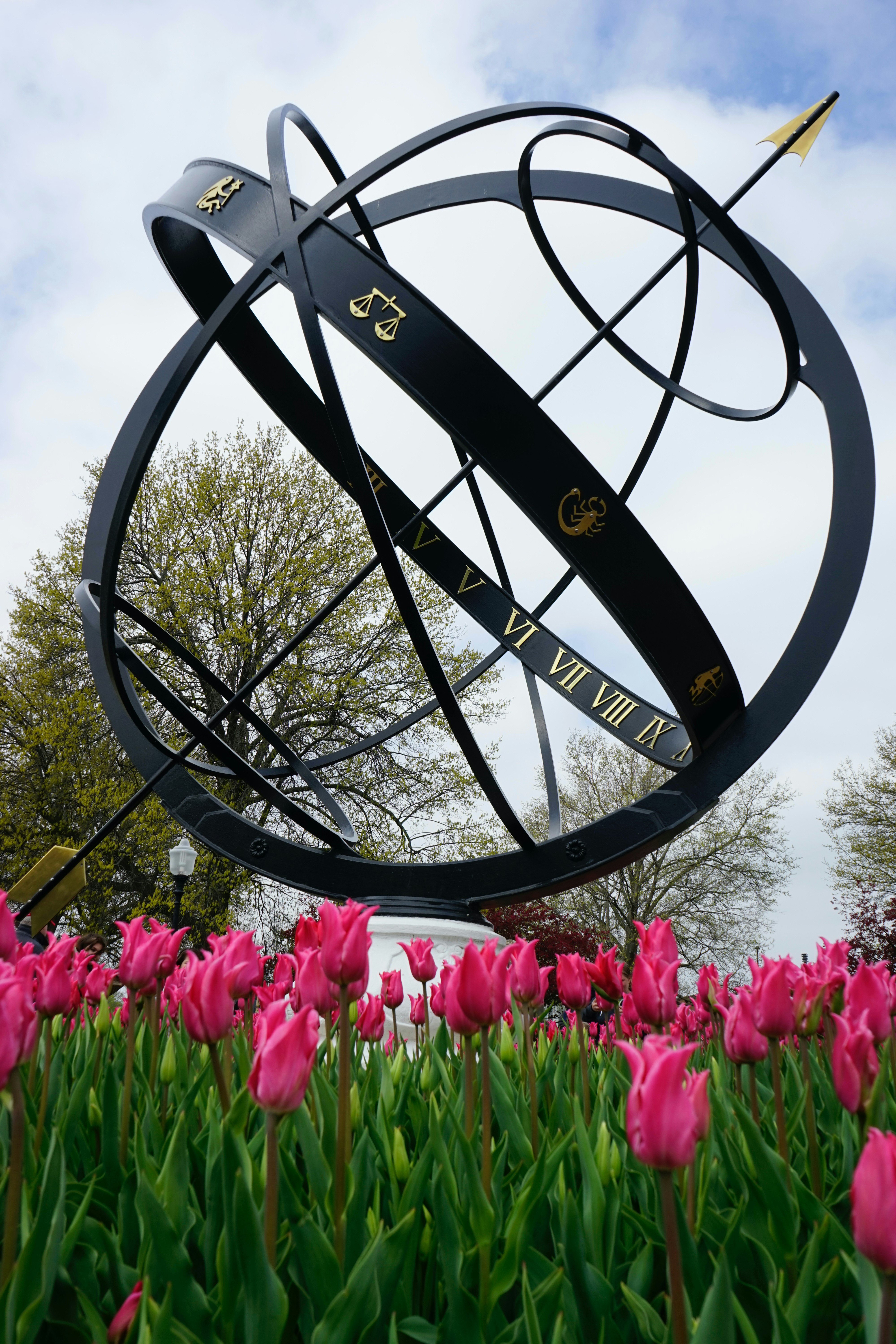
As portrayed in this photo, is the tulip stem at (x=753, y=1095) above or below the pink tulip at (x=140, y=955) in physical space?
above

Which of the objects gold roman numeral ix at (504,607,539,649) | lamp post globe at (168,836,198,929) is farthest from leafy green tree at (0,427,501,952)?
gold roman numeral ix at (504,607,539,649)

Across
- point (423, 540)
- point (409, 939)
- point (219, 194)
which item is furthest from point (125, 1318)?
point (423, 540)

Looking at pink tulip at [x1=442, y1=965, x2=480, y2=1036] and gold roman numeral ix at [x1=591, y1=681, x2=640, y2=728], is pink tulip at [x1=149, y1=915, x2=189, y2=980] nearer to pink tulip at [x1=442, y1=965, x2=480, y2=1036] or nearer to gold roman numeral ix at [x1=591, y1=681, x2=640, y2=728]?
A: pink tulip at [x1=442, y1=965, x2=480, y2=1036]

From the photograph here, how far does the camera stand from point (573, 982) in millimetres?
1978

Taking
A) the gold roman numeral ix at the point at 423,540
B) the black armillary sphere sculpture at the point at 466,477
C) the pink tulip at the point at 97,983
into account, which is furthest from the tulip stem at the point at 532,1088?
the gold roman numeral ix at the point at 423,540

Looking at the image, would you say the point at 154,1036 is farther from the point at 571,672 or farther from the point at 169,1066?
the point at 571,672

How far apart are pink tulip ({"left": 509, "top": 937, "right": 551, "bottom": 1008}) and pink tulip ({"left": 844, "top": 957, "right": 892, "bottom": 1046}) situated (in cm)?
61

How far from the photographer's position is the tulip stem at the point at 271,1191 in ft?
3.14

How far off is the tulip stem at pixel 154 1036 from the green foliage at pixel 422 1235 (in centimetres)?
11

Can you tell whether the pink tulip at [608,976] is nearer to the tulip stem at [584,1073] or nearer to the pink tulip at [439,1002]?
the tulip stem at [584,1073]

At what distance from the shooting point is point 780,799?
79.9 ft

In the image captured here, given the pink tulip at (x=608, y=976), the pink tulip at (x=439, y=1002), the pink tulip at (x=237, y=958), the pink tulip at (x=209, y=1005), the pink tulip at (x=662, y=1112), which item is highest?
the pink tulip at (x=608, y=976)

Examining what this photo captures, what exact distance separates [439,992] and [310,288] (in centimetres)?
356

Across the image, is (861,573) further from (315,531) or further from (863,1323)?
(315,531)
